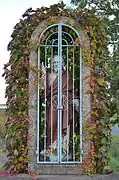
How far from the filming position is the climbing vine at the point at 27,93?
5.71 meters

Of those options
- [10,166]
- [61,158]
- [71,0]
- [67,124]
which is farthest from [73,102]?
[71,0]

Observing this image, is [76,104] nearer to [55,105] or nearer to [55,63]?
[55,105]

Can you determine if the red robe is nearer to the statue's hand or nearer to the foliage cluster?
the statue's hand

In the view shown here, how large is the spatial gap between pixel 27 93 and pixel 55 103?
428mm

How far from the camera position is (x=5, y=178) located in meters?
5.41

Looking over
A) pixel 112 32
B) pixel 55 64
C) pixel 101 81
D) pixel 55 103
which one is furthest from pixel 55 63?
pixel 112 32

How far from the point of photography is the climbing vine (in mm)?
5707

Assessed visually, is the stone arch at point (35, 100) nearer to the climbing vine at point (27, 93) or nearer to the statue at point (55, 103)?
Result: the climbing vine at point (27, 93)

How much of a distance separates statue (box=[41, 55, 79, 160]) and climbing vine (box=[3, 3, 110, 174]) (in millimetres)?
286

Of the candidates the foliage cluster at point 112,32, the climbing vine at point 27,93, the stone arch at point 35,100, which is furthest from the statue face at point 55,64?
the foliage cluster at point 112,32

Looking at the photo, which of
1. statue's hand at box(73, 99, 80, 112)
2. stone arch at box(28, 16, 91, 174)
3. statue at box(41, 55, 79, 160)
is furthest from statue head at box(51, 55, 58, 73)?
statue's hand at box(73, 99, 80, 112)

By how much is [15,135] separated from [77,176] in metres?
0.99

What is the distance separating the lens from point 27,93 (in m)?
5.79

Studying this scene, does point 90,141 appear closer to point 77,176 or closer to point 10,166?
point 77,176
